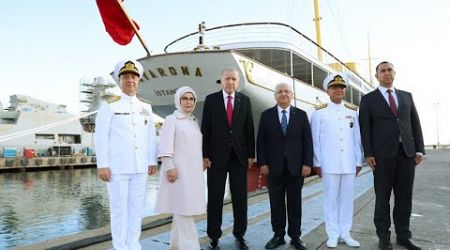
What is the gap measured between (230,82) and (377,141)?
1.66 metres

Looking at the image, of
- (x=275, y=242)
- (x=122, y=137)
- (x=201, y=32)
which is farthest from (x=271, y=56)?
(x=122, y=137)

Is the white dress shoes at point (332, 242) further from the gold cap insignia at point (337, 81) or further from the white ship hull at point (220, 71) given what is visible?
the white ship hull at point (220, 71)

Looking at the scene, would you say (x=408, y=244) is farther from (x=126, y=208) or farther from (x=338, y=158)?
(x=126, y=208)

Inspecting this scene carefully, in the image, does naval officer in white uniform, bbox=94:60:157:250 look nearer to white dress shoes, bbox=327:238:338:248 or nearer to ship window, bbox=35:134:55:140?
white dress shoes, bbox=327:238:338:248

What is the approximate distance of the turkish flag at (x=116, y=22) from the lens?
25.9 ft

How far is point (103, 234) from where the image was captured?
4590 millimetres

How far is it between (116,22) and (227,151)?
18.1 feet

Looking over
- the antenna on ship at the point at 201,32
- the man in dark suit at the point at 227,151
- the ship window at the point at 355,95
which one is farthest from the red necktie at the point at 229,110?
the ship window at the point at 355,95

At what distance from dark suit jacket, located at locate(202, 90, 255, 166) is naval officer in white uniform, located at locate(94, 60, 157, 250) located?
2.38ft

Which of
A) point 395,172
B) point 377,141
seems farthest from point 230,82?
point 395,172

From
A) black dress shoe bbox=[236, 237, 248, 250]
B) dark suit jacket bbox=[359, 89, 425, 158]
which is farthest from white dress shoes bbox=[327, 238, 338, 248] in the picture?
dark suit jacket bbox=[359, 89, 425, 158]

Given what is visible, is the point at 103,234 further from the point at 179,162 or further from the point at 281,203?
the point at 281,203

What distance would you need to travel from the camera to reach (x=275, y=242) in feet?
12.7

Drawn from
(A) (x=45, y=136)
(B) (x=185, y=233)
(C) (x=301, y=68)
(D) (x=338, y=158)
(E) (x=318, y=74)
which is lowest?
(B) (x=185, y=233)
